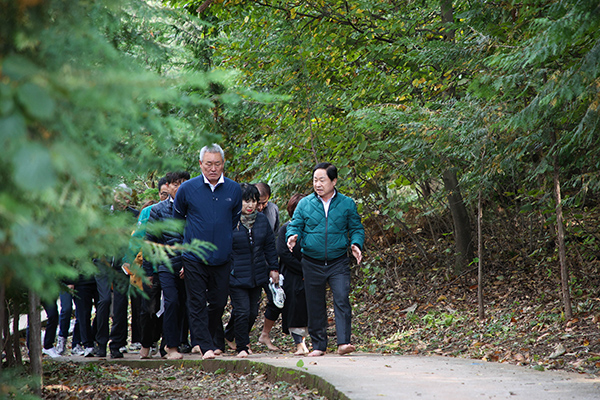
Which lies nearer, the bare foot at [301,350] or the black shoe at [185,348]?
the bare foot at [301,350]

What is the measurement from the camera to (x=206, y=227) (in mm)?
6641

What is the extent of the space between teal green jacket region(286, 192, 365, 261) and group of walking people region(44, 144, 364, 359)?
1 centimetres

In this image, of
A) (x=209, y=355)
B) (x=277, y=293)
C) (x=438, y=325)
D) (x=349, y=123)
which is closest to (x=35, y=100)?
(x=209, y=355)

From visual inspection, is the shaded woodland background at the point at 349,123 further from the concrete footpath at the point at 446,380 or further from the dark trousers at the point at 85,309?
the dark trousers at the point at 85,309

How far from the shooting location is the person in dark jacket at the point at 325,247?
707 cm

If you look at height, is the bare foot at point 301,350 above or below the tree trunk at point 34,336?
below

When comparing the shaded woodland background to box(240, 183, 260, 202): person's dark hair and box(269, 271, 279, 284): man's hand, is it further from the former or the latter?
box(269, 271, 279, 284): man's hand

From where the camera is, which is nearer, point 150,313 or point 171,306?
point 171,306

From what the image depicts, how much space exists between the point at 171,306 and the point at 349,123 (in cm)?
451

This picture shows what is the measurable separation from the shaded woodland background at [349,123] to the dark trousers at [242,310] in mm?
1791

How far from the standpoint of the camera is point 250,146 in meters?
11.7

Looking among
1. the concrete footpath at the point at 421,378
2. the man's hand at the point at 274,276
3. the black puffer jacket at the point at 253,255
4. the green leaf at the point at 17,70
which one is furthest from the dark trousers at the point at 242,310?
the green leaf at the point at 17,70

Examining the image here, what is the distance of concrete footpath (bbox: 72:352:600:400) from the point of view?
14.2 feet

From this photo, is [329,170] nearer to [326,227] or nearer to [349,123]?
[326,227]
